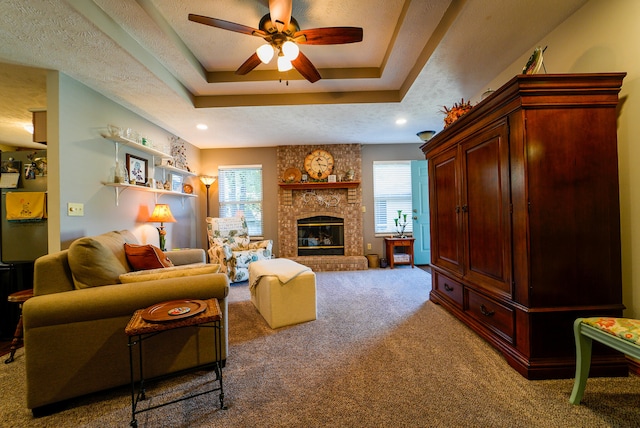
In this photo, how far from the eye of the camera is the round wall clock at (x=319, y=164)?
509 cm

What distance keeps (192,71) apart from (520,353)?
375 centimetres

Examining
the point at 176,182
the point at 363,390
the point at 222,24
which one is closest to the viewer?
the point at 363,390

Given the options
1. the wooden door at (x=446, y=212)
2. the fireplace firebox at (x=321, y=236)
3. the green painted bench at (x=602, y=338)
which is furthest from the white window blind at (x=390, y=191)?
the green painted bench at (x=602, y=338)

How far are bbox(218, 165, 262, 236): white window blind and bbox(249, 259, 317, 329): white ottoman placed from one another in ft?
9.24

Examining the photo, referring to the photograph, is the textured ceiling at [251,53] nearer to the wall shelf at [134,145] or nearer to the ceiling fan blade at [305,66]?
the ceiling fan blade at [305,66]

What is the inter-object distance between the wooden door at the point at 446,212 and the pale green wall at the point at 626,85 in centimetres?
93

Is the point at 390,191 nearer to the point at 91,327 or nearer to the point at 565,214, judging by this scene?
the point at 565,214

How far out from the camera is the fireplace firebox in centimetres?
514

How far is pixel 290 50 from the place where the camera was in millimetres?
1898

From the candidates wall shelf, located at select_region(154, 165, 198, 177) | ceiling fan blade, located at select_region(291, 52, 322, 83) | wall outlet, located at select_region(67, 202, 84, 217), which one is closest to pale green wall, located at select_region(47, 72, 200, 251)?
wall outlet, located at select_region(67, 202, 84, 217)

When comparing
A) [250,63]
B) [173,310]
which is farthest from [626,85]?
[173,310]

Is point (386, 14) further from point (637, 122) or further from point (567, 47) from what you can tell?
point (637, 122)

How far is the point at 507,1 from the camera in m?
1.69

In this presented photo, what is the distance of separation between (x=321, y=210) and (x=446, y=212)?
9.41ft
